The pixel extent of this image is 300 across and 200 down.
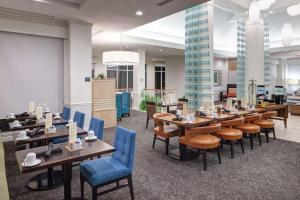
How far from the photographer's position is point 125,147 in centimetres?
246

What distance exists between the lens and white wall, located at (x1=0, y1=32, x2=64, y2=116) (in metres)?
4.94

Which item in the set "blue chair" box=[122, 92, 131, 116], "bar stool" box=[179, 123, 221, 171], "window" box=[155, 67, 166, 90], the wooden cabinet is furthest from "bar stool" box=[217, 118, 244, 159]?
"window" box=[155, 67, 166, 90]

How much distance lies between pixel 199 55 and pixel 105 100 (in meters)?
3.15

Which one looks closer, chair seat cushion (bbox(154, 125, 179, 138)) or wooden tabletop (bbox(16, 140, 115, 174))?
Answer: wooden tabletop (bbox(16, 140, 115, 174))

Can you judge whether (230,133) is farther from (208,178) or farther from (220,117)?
(208,178)

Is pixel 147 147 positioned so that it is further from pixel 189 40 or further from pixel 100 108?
pixel 189 40

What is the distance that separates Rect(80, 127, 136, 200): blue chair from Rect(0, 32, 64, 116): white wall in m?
3.73

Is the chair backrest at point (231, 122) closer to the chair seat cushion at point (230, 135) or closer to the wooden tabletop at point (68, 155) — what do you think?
the chair seat cushion at point (230, 135)

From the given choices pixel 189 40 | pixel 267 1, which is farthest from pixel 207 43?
pixel 267 1

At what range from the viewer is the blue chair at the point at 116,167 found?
7.25 ft

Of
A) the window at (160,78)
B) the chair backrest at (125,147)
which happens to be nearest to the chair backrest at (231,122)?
the chair backrest at (125,147)

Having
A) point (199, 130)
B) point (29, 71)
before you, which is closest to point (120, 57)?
point (29, 71)

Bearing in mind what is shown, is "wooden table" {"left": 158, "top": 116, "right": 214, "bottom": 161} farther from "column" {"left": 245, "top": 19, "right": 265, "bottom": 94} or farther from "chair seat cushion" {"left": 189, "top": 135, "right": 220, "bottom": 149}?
"column" {"left": 245, "top": 19, "right": 265, "bottom": 94}

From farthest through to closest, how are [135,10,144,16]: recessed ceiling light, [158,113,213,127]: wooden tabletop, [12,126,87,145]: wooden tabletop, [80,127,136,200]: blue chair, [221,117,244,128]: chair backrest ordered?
[135,10,144,16]: recessed ceiling light < [221,117,244,128]: chair backrest < [158,113,213,127]: wooden tabletop < [12,126,87,145]: wooden tabletop < [80,127,136,200]: blue chair
